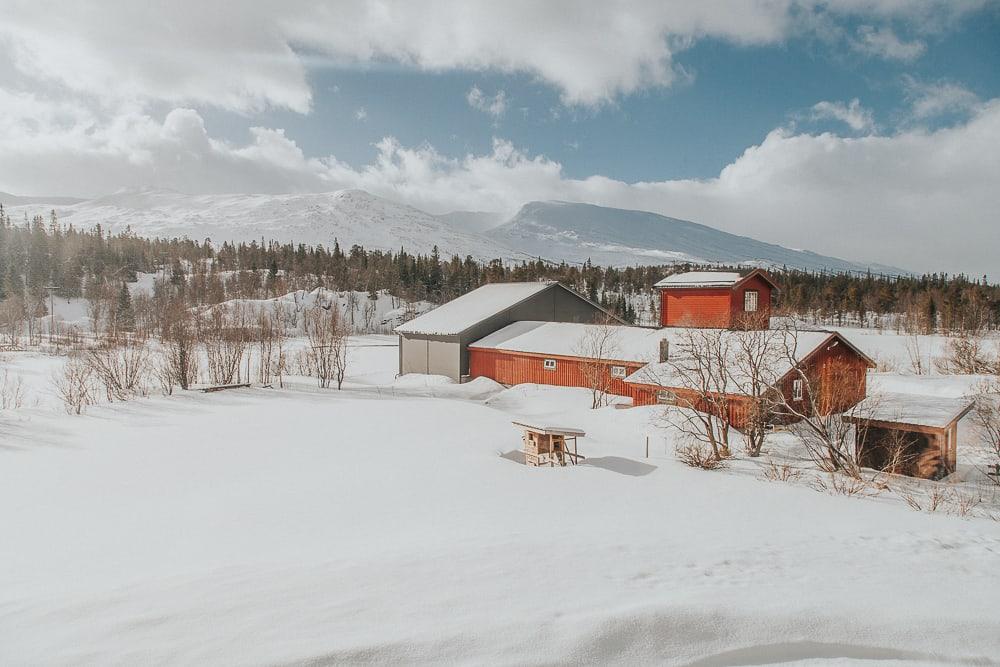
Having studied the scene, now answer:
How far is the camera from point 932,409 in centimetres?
1658

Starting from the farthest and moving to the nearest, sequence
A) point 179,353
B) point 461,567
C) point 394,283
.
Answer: point 394,283, point 179,353, point 461,567

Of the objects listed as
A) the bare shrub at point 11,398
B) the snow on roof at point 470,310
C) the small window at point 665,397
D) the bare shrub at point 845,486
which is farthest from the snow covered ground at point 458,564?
the snow on roof at point 470,310

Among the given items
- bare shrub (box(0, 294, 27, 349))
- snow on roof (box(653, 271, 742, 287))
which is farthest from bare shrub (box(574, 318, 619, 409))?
bare shrub (box(0, 294, 27, 349))

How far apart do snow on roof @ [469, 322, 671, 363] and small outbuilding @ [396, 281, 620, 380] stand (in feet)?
2.62

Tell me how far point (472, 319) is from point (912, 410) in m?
20.0

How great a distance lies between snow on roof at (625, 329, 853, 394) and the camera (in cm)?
1770

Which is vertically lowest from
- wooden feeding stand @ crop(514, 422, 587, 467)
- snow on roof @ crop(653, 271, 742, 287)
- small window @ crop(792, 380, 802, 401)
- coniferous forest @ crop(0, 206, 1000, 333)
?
wooden feeding stand @ crop(514, 422, 587, 467)

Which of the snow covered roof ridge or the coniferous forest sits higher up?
the coniferous forest

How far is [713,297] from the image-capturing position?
27312 mm

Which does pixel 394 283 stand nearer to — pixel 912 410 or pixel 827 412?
pixel 827 412

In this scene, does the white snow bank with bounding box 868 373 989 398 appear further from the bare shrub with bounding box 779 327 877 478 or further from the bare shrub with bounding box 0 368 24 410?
the bare shrub with bounding box 0 368 24 410

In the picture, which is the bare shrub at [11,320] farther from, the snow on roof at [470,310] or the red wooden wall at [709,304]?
the red wooden wall at [709,304]

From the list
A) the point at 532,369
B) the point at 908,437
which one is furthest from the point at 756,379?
the point at 532,369

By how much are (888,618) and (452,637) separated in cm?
371
